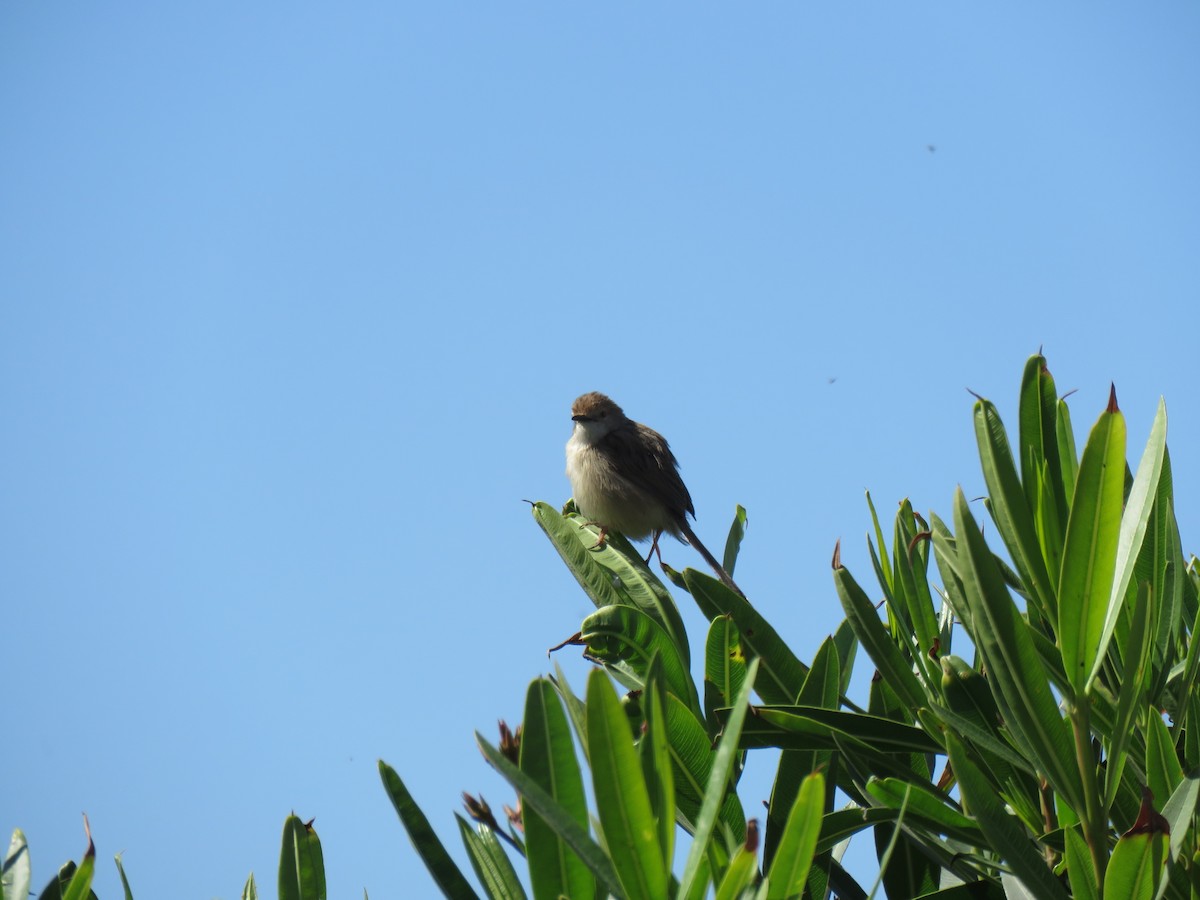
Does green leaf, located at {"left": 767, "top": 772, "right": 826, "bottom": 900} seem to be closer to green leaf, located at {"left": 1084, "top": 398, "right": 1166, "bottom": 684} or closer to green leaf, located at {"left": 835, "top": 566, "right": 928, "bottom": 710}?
green leaf, located at {"left": 1084, "top": 398, "right": 1166, "bottom": 684}

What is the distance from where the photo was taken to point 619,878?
1408 millimetres

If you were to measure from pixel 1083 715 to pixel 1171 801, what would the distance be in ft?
0.56

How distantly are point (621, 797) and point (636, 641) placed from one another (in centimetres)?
87

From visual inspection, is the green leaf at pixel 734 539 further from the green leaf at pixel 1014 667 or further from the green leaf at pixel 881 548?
the green leaf at pixel 1014 667

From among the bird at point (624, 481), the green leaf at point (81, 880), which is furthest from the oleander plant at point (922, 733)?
the bird at point (624, 481)

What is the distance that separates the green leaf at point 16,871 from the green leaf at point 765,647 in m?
1.34

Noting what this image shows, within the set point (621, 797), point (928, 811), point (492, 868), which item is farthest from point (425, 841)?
point (928, 811)

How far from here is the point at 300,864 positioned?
Answer: 2.15 m

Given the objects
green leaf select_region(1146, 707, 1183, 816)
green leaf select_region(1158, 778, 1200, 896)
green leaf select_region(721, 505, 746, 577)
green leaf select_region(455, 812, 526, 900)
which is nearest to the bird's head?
green leaf select_region(721, 505, 746, 577)

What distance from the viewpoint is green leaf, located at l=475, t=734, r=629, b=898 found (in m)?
1.29

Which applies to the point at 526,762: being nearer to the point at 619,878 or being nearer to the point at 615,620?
the point at 619,878

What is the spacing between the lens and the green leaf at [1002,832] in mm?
1573

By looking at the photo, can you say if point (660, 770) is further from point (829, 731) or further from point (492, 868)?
point (829, 731)

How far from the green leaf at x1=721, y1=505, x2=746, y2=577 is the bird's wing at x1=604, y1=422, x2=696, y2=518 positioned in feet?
14.3
